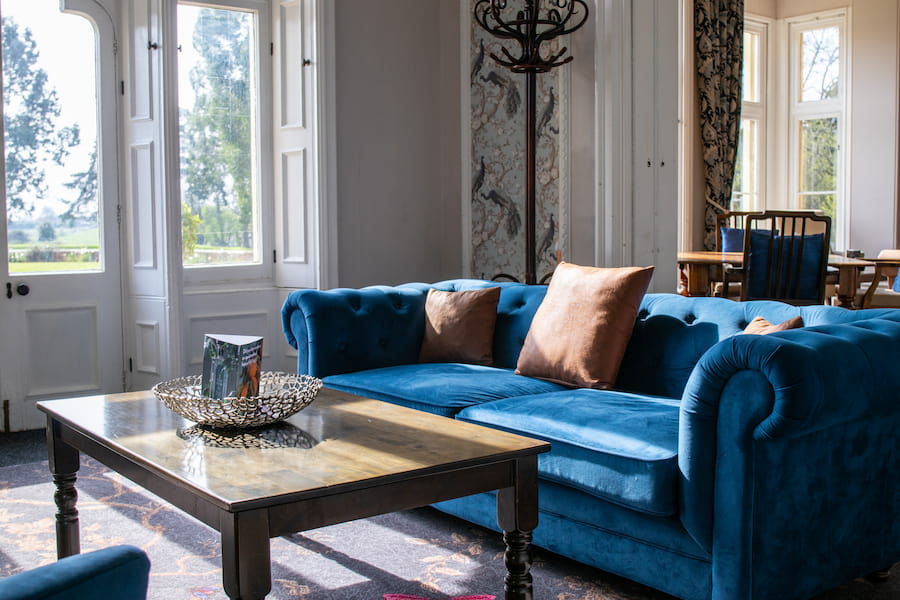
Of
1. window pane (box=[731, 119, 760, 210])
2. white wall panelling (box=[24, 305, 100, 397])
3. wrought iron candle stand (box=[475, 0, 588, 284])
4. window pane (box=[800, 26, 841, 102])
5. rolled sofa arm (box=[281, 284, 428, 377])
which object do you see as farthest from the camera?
window pane (box=[731, 119, 760, 210])

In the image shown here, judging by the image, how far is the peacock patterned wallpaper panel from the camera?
499 centimetres

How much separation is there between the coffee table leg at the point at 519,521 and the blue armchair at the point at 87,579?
4.00ft

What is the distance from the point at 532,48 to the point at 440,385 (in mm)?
2131

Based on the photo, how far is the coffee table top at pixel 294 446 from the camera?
1.86m

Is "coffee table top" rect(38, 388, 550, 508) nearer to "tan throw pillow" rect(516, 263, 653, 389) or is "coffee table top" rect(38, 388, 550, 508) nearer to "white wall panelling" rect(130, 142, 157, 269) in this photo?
"tan throw pillow" rect(516, 263, 653, 389)

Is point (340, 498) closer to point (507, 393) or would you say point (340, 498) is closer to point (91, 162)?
point (507, 393)

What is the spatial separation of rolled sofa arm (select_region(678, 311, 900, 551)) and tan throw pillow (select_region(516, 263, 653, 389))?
3.11 ft

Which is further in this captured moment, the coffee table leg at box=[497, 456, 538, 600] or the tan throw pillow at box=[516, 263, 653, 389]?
the tan throw pillow at box=[516, 263, 653, 389]

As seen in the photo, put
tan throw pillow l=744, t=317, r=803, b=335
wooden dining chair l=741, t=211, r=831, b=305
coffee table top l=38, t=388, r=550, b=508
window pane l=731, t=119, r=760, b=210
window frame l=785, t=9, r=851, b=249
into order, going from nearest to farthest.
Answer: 1. coffee table top l=38, t=388, r=550, b=508
2. tan throw pillow l=744, t=317, r=803, b=335
3. wooden dining chair l=741, t=211, r=831, b=305
4. window frame l=785, t=9, r=851, b=249
5. window pane l=731, t=119, r=760, b=210

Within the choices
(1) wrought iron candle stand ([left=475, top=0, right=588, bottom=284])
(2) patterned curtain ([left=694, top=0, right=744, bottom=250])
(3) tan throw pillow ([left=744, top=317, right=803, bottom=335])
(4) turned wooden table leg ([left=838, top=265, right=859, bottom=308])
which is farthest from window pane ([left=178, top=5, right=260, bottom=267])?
(2) patterned curtain ([left=694, top=0, right=744, bottom=250])

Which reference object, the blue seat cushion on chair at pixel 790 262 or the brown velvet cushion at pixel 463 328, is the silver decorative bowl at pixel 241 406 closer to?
the brown velvet cushion at pixel 463 328

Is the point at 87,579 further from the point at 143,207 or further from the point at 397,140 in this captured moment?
the point at 397,140

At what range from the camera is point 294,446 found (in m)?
2.16

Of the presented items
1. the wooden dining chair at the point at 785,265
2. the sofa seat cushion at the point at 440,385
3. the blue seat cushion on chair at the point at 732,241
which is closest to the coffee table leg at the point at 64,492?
the sofa seat cushion at the point at 440,385
